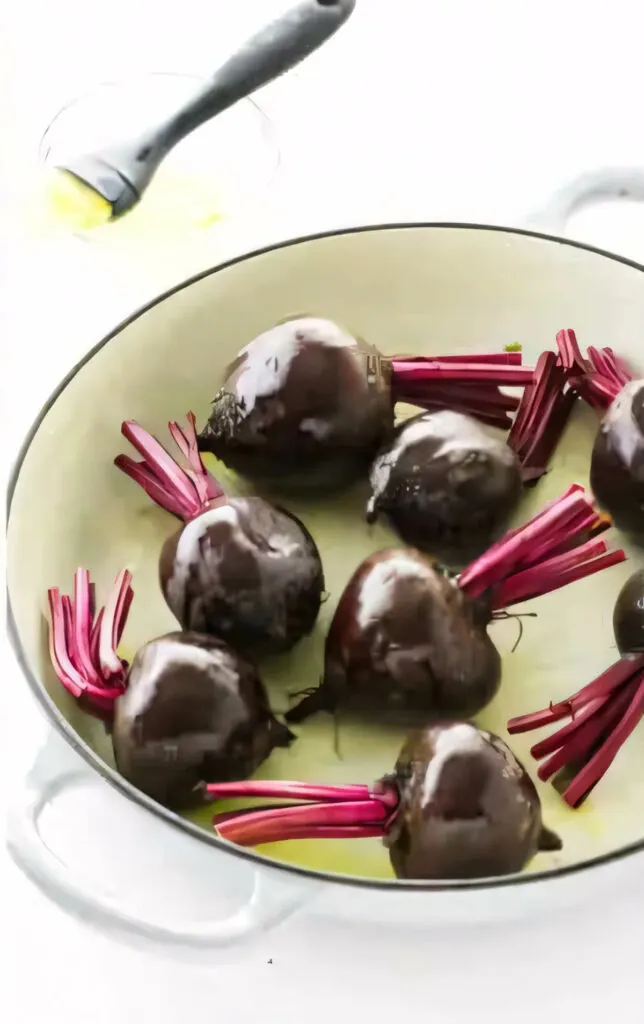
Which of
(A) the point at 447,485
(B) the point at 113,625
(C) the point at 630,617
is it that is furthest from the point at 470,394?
(B) the point at 113,625

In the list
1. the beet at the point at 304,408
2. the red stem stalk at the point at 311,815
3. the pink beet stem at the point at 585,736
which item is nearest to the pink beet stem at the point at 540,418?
the beet at the point at 304,408

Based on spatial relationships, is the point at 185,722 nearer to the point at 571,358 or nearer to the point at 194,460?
the point at 194,460

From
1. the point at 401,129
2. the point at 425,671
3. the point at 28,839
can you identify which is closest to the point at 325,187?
the point at 401,129

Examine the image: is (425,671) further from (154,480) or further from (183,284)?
(183,284)

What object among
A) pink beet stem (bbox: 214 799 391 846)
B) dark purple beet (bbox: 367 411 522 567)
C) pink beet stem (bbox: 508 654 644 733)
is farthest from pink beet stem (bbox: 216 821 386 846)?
dark purple beet (bbox: 367 411 522 567)

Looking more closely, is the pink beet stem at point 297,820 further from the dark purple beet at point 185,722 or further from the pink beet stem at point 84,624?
the pink beet stem at point 84,624
